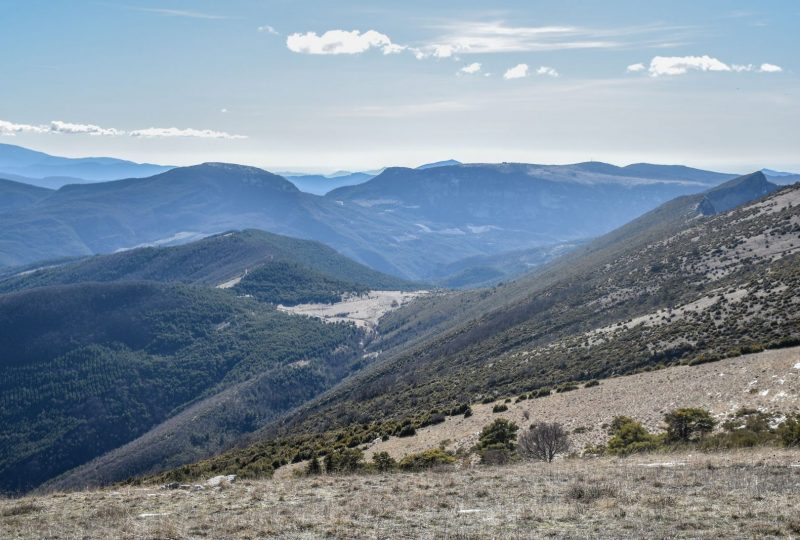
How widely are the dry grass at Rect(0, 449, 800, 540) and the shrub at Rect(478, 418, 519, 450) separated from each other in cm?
560

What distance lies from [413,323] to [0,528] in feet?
525

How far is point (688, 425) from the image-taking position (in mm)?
25281

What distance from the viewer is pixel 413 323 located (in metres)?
176

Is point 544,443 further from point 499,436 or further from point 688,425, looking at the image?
point 688,425

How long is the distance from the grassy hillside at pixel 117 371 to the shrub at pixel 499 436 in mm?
92439

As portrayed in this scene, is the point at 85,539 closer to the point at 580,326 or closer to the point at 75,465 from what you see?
the point at 580,326

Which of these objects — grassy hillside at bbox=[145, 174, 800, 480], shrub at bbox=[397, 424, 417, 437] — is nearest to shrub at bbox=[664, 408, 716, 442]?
grassy hillside at bbox=[145, 174, 800, 480]

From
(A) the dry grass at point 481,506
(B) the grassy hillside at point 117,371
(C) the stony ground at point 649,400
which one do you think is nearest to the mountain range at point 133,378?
(B) the grassy hillside at point 117,371

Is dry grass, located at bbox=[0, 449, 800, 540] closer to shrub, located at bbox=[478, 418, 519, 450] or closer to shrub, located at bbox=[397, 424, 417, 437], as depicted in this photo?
shrub, located at bbox=[478, 418, 519, 450]

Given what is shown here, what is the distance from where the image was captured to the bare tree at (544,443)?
26516mm

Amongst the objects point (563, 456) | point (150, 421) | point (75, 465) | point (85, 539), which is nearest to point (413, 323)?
point (150, 421)

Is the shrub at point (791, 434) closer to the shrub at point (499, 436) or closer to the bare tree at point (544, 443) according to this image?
the bare tree at point (544, 443)

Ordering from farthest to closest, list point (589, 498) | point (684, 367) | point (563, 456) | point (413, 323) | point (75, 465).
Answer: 1. point (413, 323)
2. point (75, 465)
3. point (684, 367)
4. point (563, 456)
5. point (589, 498)

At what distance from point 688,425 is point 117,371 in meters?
169
